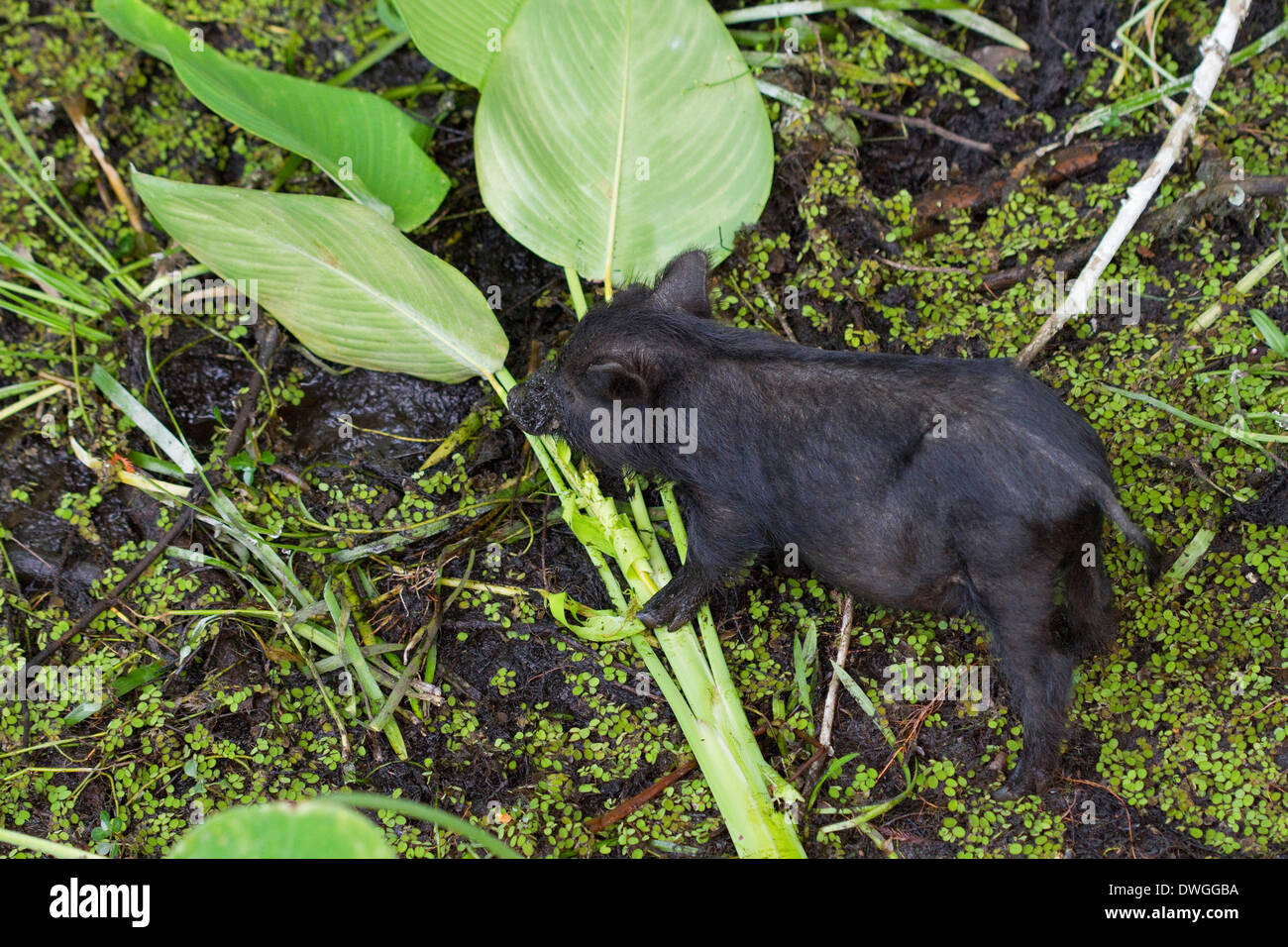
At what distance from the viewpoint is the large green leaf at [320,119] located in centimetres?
425

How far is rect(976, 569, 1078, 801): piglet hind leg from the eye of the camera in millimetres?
3516

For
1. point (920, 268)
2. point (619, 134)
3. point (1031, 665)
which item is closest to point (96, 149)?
point (619, 134)

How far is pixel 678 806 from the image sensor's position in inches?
153

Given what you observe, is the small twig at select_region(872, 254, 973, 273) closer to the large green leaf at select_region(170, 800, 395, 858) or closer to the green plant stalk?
the green plant stalk

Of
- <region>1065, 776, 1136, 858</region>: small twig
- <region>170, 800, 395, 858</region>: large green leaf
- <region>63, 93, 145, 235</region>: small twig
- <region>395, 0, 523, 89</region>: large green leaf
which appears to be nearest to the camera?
<region>170, 800, 395, 858</region>: large green leaf

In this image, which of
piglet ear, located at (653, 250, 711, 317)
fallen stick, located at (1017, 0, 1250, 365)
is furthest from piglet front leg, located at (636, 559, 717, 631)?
fallen stick, located at (1017, 0, 1250, 365)

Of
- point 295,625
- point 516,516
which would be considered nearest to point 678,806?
point 516,516

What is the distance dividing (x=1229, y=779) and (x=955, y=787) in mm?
897

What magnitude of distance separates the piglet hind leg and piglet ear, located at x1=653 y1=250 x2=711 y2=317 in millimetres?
1493

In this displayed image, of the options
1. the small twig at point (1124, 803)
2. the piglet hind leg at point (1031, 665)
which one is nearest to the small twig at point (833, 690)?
the piglet hind leg at point (1031, 665)

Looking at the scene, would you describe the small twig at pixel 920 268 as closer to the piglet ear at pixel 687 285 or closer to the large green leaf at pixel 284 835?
the piglet ear at pixel 687 285

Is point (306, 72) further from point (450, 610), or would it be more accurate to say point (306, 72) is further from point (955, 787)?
point (955, 787)

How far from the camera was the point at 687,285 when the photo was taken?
4184mm

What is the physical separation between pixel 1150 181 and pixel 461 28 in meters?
2.91
